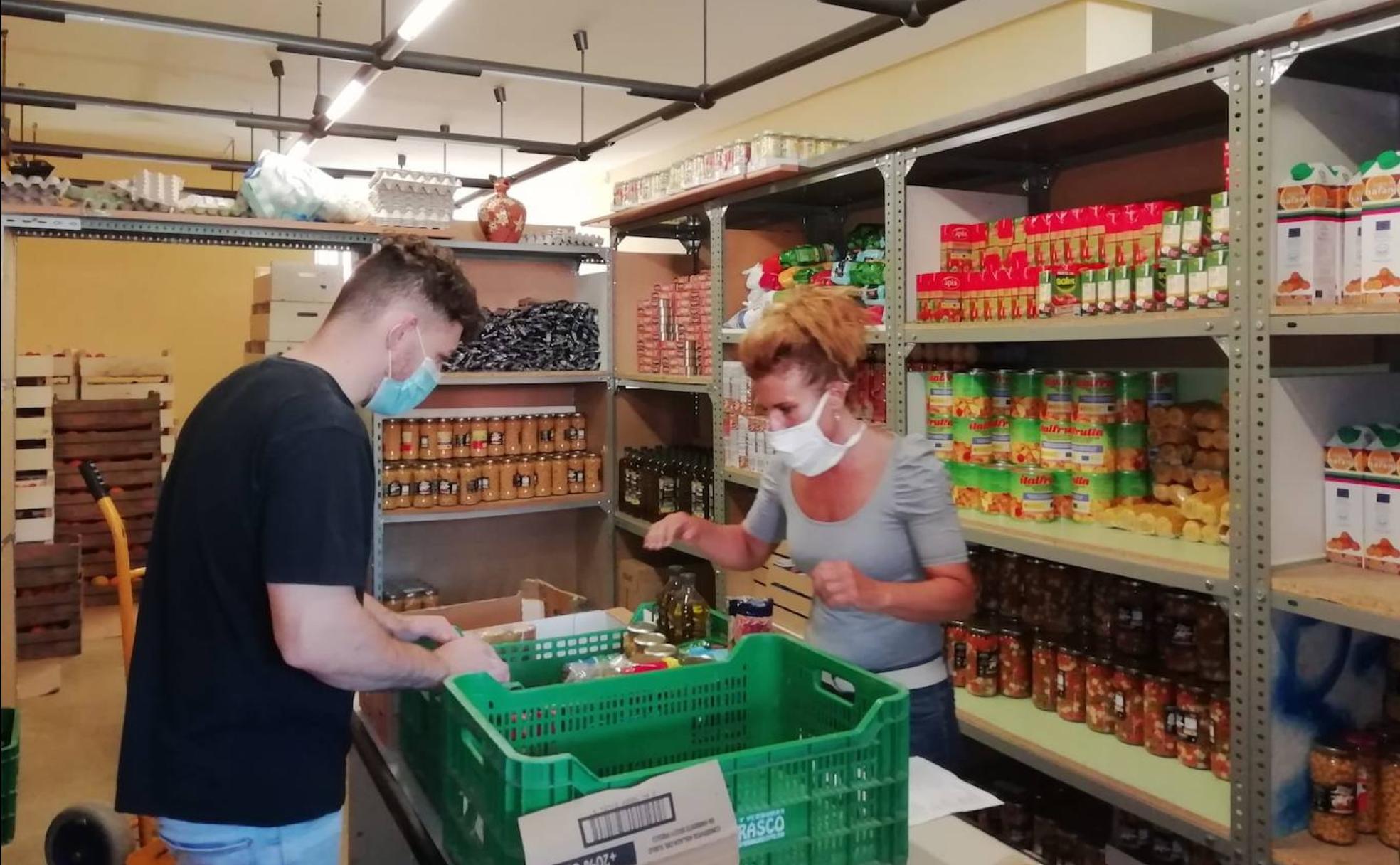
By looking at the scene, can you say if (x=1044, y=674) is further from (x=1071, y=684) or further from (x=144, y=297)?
(x=144, y=297)

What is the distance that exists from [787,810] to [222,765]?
928mm

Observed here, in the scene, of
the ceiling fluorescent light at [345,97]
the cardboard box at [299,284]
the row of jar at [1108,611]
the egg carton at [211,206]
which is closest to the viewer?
the row of jar at [1108,611]

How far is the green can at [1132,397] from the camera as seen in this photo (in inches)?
109

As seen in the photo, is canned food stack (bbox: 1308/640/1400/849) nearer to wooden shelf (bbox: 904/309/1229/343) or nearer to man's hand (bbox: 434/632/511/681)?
wooden shelf (bbox: 904/309/1229/343)

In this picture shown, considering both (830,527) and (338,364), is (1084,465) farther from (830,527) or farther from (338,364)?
(338,364)

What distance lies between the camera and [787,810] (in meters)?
1.52

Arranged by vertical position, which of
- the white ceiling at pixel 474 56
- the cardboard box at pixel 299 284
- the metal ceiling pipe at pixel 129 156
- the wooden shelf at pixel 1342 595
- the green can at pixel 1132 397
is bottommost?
the wooden shelf at pixel 1342 595

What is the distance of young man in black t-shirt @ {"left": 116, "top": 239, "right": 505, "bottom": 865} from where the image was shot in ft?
5.41

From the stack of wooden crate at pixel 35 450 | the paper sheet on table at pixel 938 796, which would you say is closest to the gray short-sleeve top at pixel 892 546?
the paper sheet on table at pixel 938 796

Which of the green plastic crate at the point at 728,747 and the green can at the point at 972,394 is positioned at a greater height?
the green can at the point at 972,394

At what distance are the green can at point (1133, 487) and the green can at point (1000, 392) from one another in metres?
0.38

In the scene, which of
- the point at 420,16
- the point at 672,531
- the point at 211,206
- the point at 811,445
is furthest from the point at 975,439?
the point at 420,16

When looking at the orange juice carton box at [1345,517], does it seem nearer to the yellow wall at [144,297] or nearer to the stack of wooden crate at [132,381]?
the stack of wooden crate at [132,381]

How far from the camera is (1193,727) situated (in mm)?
2455
